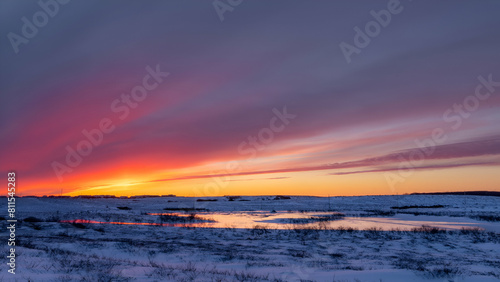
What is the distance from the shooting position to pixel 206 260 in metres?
15.1

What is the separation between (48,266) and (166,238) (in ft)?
38.4

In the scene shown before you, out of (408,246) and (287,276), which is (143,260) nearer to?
(287,276)

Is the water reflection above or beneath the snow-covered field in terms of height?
beneath

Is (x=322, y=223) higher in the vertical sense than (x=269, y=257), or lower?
lower

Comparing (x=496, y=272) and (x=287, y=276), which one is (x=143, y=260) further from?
(x=496, y=272)

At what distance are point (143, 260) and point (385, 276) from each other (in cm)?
1014

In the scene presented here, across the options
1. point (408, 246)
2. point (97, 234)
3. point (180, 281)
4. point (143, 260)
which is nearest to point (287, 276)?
point (180, 281)

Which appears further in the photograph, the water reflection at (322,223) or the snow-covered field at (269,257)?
the water reflection at (322,223)

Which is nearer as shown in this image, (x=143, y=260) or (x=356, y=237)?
(x=143, y=260)

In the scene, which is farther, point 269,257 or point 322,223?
point 322,223

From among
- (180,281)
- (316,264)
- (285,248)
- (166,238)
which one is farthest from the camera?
(166,238)

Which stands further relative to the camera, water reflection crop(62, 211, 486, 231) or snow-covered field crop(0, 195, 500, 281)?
water reflection crop(62, 211, 486, 231)

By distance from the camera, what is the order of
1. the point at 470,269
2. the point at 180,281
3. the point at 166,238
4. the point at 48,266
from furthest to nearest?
1. the point at 166,238
2. the point at 470,269
3. the point at 48,266
4. the point at 180,281

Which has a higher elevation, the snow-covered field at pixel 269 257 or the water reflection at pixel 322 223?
the snow-covered field at pixel 269 257
